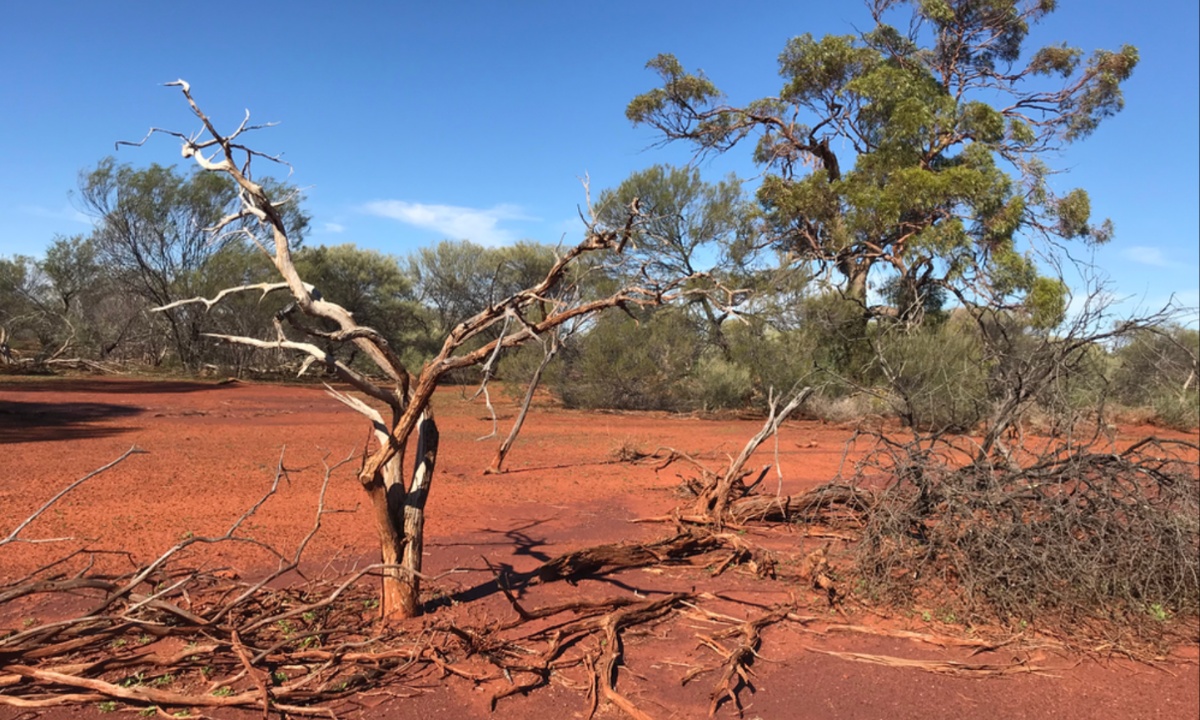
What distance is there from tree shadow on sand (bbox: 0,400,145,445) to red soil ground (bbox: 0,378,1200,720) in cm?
5

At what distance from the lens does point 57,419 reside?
13.8m

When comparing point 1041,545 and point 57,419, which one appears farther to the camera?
point 57,419

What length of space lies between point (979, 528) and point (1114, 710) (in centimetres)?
157

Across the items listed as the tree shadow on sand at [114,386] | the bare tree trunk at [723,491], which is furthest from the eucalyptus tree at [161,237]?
the bare tree trunk at [723,491]

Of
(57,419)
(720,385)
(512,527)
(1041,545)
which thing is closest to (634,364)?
(720,385)

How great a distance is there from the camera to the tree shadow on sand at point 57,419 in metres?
11.8

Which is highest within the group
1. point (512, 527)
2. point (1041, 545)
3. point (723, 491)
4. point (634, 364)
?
point (634, 364)

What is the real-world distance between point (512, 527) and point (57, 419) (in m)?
10.7

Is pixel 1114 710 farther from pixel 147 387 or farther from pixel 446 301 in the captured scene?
pixel 446 301

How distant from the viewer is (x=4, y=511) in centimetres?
702

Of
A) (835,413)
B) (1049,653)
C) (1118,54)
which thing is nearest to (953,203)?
(835,413)

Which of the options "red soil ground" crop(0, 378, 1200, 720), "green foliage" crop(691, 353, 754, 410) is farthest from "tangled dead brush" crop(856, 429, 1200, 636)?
"green foliage" crop(691, 353, 754, 410)

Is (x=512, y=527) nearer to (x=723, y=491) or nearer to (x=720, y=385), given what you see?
(x=723, y=491)

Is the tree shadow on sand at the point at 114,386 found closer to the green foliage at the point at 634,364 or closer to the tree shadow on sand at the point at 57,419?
the tree shadow on sand at the point at 57,419
